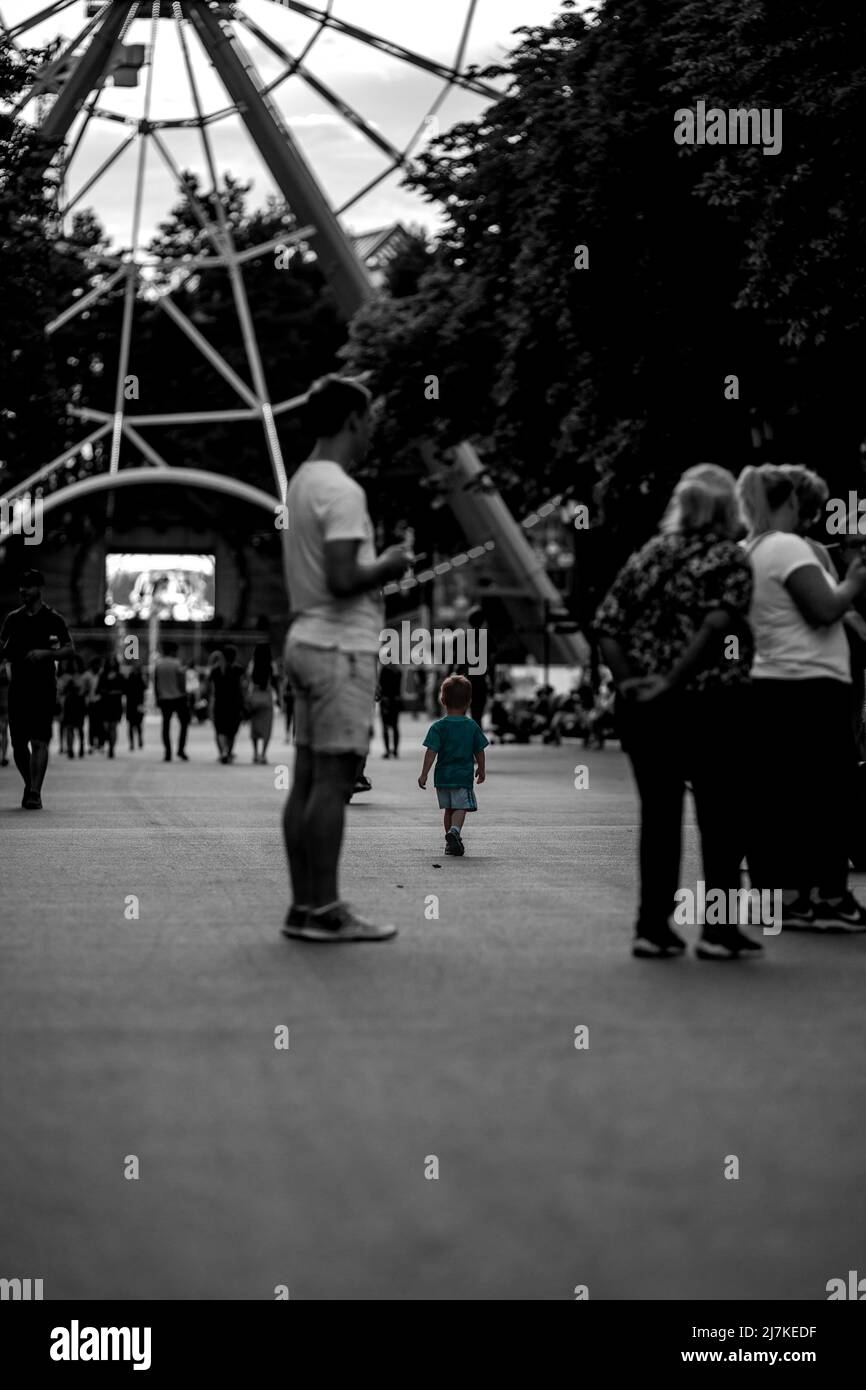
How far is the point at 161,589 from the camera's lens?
281 ft

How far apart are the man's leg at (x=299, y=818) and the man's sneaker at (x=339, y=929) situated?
101 millimetres

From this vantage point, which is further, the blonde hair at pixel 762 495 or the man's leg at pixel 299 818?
the blonde hair at pixel 762 495

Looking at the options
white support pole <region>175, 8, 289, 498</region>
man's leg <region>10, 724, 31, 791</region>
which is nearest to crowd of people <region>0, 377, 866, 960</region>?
man's leg <region>10, 724, 31, 791</region>

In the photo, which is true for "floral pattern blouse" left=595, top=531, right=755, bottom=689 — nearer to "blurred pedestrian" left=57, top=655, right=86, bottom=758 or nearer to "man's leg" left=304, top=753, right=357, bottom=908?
"man's leg" left=304, top=753, right=357, bottom=908

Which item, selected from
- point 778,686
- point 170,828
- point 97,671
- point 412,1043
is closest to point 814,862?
point 778,686

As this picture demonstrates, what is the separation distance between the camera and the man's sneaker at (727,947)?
8.04 meters

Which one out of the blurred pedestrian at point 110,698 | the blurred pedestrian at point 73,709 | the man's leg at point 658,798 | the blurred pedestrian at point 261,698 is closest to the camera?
the man's leg at point 658,798

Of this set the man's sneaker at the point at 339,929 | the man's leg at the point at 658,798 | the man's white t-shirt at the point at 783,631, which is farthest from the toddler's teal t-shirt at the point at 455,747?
the man's leg at the point at 658,798

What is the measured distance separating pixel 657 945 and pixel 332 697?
1.45 metres

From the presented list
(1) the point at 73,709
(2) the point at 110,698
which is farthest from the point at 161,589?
(1) the point at 73,709

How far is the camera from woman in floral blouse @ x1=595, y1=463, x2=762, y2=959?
26.1 feet

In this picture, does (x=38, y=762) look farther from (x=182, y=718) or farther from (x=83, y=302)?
(x=83, y=302)

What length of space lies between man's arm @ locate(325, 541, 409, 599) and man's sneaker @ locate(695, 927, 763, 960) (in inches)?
66.9

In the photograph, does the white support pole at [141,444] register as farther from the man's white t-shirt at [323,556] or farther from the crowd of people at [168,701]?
the man's white t-shirt at [323,556]
